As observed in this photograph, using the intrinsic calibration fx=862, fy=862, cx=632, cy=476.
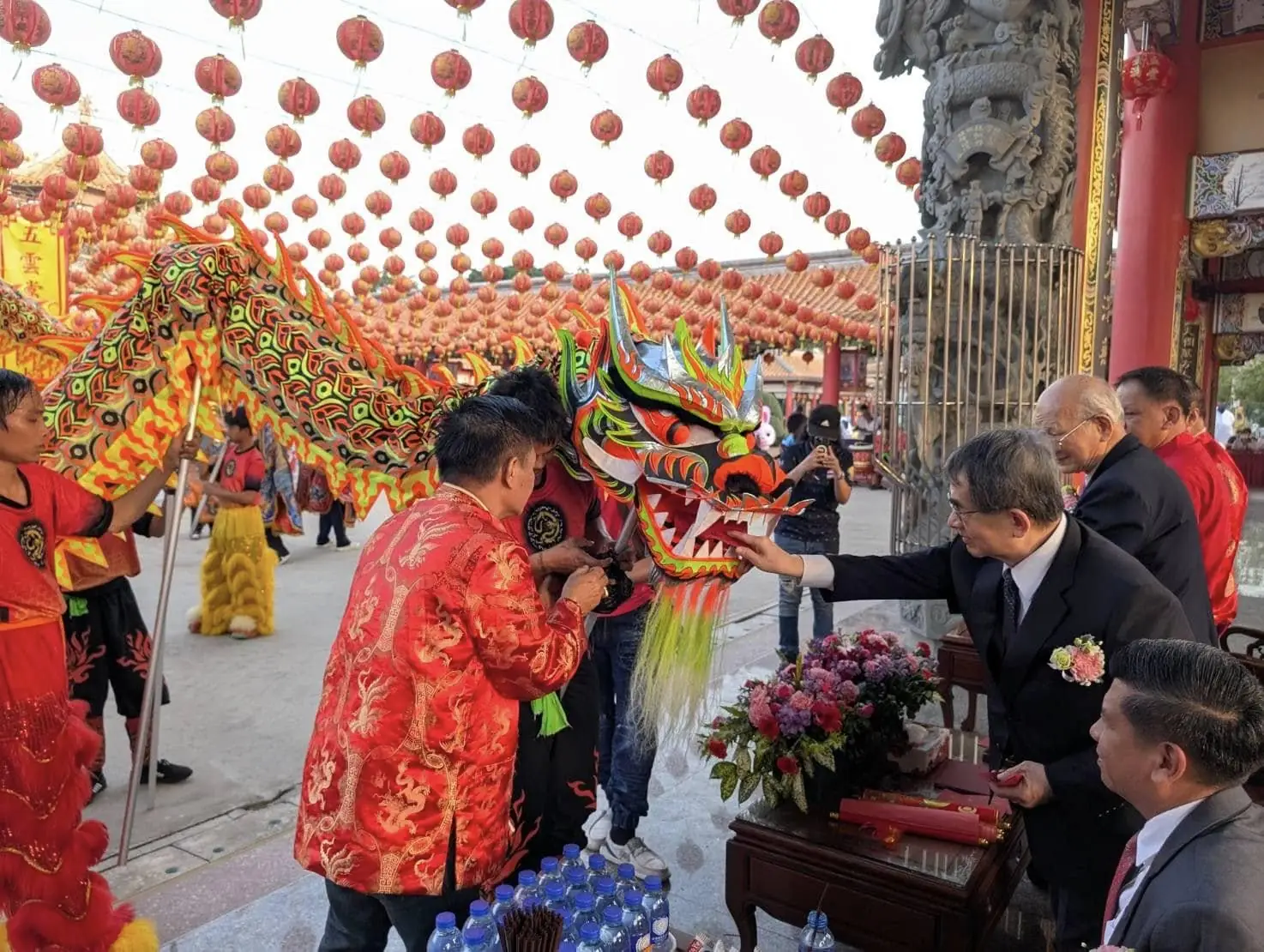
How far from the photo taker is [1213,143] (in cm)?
834

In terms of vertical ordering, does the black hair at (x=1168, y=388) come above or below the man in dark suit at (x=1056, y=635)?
above

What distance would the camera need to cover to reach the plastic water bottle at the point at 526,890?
145 cm

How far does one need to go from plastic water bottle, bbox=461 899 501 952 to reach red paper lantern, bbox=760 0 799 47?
6612 mm

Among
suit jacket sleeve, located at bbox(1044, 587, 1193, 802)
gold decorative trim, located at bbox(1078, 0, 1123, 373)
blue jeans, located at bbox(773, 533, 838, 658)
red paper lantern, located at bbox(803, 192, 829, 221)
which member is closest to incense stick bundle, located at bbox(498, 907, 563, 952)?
suit jacket sleeve, located at bbox(1044, 587, 1193, 802)

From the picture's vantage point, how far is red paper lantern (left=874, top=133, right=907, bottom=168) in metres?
8.41

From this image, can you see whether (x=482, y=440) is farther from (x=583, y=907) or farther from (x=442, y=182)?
(x=442, y=182)

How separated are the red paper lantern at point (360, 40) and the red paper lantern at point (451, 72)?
0.60 m

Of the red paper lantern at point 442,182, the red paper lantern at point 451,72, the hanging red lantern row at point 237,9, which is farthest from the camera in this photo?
the red paper lantern at point 442,182

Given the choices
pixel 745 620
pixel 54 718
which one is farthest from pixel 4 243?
pixel 54 718

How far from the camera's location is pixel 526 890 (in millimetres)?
1485

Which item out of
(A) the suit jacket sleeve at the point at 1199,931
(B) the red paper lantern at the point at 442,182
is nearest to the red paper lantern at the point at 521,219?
(B) the red paper lantern at the point at 442,182

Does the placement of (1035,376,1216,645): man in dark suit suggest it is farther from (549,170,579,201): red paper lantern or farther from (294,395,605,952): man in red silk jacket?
(549,170,579,201): red paper lantern

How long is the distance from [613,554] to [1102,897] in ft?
4.01

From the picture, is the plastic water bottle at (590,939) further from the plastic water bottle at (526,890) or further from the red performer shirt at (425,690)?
the red performer shirt at (425,690)
